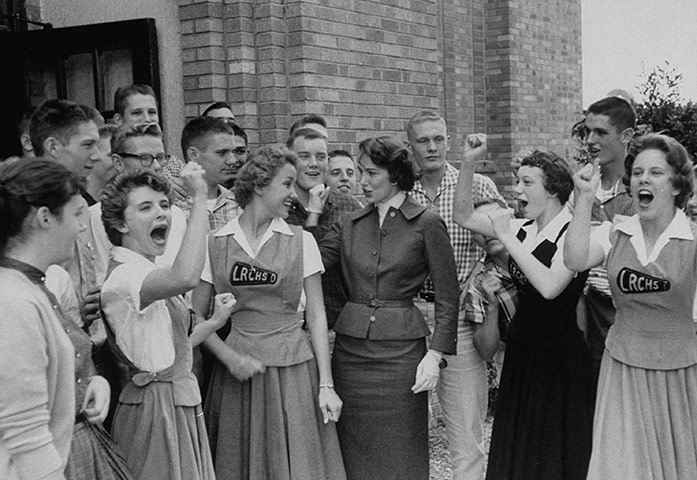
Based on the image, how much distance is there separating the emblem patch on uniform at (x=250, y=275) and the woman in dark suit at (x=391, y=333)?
495 mm

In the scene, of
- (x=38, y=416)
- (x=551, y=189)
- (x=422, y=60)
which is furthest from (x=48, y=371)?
(x=422, y=60)

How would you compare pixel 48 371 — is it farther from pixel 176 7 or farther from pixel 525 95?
pixel 525 95

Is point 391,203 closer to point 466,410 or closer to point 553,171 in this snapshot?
point 553,171

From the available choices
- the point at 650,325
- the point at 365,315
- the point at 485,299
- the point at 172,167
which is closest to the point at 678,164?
the point at 650,325

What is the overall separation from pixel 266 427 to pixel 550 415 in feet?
4.36

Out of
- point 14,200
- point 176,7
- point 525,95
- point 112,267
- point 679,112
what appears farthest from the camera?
point 525,95

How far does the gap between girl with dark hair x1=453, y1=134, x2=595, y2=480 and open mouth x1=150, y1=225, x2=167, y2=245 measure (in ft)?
4.93

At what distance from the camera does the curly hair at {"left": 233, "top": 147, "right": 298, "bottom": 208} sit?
12.4 feet

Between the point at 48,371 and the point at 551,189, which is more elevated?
the point at 551,189

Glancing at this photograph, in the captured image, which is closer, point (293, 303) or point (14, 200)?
point (14, 200)

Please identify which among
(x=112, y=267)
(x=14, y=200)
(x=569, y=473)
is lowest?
(x=569, y=473)

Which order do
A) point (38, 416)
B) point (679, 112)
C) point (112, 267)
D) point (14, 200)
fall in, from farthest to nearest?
point (679, 112)
point (112, 267)
point (14, 200)
point (38, 416)

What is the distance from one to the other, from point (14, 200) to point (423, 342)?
7.14 ft

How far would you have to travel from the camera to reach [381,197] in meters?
4.01
